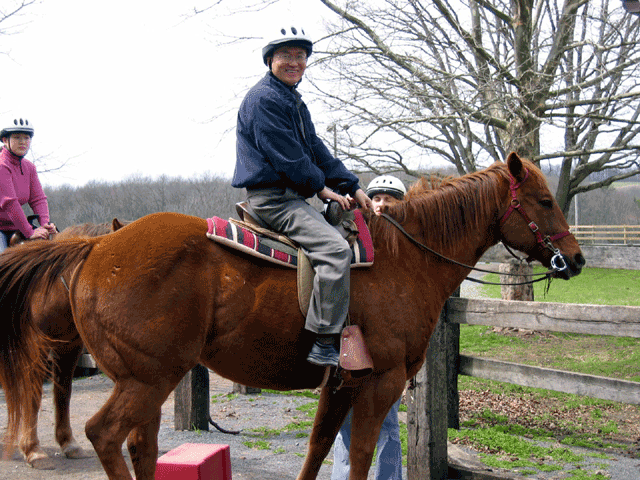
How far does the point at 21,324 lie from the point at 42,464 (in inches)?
91.3

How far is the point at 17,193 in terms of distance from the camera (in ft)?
21.0

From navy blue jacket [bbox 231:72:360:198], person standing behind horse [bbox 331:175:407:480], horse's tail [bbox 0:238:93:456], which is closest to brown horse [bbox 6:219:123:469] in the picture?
horse's tail [bbox 0:238:93:456]

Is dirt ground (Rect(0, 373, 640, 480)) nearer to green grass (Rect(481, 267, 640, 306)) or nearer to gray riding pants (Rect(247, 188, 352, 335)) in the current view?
gray riding pants (Rect(247, 188, 352, 335))

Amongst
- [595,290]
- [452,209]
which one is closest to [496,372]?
[452,209]

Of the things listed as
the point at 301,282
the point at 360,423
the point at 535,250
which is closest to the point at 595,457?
the point at 535,250

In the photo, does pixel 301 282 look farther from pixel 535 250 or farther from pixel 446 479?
pixel 446 479

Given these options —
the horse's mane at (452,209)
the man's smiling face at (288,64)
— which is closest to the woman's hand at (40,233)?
the man's smiling face at (288,64)

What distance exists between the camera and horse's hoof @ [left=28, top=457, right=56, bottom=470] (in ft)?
16.4

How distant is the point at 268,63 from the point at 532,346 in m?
Result: 9.17

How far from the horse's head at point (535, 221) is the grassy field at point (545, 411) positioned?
0.37 metres

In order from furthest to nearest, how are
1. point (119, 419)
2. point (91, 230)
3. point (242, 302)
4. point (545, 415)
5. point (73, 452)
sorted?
point (545, 415) < point (91, 230) < point (73, 452) < point (242, 302) < point (119, 419)

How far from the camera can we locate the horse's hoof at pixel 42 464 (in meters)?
5.01

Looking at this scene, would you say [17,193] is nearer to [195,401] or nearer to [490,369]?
[195,401]

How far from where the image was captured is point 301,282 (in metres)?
3.24
